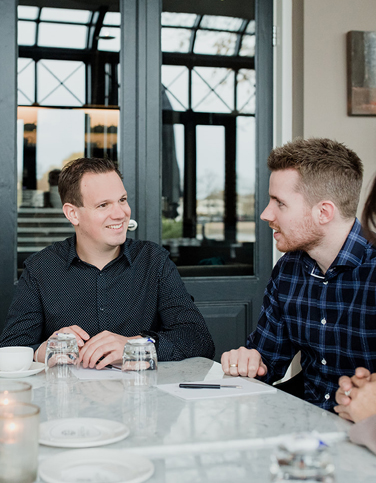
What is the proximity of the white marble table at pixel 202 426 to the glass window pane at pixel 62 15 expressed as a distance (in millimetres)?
2177

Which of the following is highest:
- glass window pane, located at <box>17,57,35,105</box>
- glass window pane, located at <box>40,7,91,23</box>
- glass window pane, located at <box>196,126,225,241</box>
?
glass window pane, located at <box>40,7,91,23</box>

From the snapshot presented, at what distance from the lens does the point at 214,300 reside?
331cm

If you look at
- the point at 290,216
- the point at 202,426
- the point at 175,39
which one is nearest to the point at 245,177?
the point at 175,39

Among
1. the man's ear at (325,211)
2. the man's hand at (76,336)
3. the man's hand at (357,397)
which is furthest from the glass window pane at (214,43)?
the man's hand at (357,397)

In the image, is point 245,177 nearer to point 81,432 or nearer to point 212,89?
point 212,89

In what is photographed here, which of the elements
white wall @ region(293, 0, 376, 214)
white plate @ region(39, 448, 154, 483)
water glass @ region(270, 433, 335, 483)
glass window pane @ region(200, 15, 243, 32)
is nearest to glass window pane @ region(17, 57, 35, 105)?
glass window pane @ region(200, 15, 243, 32)

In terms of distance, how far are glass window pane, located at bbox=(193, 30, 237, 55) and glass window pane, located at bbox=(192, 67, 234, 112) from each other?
98 millimetres

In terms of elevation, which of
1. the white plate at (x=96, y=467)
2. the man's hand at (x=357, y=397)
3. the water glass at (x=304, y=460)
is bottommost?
the white plate at (x=96, y=467)

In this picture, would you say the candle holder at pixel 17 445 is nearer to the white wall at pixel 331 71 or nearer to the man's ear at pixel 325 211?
the man's ear at pixel 325 211

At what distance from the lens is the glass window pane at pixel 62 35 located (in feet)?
10.1

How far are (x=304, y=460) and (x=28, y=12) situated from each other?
2.93m

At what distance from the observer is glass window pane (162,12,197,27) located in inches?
128

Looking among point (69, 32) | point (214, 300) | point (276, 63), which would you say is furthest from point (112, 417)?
point (276, 63)

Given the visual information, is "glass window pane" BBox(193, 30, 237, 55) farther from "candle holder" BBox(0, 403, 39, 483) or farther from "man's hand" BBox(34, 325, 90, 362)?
"candle holder" BBox(0, 403, 39, 483)
